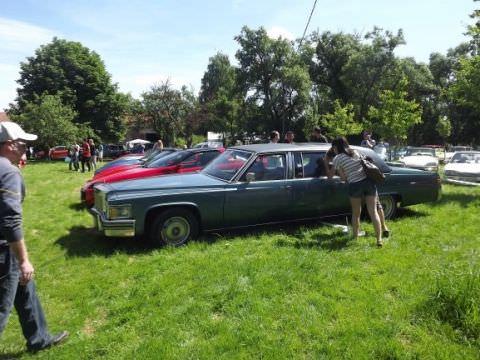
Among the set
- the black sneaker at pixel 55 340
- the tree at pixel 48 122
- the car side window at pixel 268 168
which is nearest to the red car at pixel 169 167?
the car side window at pixel 268 168

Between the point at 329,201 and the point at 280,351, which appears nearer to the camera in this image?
the point at 280,351

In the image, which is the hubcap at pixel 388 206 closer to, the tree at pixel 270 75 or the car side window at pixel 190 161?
the car side window at pixel 190 161

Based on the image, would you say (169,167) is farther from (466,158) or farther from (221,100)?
(221,100)

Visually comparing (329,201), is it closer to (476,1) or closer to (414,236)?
(414,236)

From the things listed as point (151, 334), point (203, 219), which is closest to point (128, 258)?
point (203, 219)

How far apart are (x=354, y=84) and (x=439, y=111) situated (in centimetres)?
1672

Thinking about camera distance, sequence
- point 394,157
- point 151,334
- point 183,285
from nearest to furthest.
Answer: point 151,334, point 183,285, point 394,157

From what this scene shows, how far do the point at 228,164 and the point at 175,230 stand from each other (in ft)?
4.75

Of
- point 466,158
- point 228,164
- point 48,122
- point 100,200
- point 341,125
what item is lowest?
point 466,158

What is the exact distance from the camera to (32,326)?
3.39 meters

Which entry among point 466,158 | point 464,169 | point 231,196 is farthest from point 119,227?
point 466,158

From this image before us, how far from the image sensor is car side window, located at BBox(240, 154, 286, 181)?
255 inches

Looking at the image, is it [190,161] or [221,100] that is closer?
[190,161]

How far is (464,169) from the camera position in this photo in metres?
14.3
